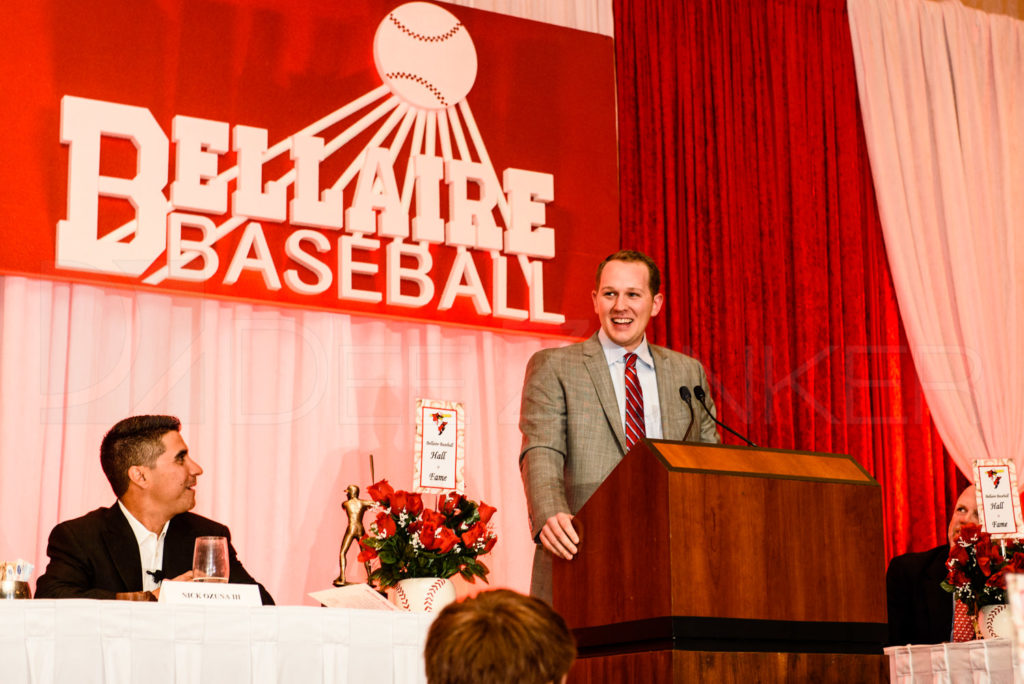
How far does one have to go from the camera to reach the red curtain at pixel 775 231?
5.45 meters

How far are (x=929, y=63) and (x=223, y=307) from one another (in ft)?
11.8

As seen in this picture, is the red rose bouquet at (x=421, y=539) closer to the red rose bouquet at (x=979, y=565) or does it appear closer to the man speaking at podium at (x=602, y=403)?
the man speaking at podium at (x=602, y=403)

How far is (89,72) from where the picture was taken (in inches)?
171

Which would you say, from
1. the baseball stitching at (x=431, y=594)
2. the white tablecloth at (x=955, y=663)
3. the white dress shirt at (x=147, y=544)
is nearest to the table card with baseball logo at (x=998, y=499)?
the white tablecloth at (x=955, y=663)

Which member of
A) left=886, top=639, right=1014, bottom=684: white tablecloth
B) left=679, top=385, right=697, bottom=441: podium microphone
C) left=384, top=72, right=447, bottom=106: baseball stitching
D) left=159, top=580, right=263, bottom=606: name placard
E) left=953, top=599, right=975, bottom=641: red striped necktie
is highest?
left=384, top=72, right=447, bottom=106: baseball stitching

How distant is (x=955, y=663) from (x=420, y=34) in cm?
297

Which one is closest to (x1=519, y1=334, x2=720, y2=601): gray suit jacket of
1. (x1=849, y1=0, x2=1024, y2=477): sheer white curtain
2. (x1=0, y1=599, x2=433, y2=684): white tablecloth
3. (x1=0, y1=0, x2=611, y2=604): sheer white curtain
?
(x1=0, y1=599, x2=433, y2=684): white tablecloth

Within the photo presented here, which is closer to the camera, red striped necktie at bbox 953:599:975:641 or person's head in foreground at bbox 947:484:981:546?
red striped necktie at bbox 953:599:975:641

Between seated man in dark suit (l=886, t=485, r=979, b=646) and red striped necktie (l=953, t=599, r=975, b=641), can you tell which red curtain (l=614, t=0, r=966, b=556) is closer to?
seated man in dark suit (l=886, t=485, r=979, b=646)

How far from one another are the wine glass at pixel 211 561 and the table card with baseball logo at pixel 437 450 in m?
0.50

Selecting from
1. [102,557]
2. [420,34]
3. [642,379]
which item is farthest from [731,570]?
[420,34]

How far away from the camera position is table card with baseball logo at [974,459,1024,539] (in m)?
3.96

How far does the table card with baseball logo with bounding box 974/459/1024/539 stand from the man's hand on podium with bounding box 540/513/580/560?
1752 millimetres

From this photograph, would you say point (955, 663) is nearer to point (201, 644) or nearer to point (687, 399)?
point (687, 399)
